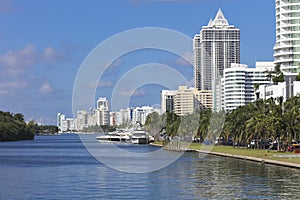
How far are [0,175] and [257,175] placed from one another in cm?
2593

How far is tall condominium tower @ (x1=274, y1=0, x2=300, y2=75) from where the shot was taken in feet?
637

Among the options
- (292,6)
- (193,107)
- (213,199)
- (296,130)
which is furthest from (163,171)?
(292,6)

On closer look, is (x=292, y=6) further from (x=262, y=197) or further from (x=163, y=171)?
(x=262, y=197)

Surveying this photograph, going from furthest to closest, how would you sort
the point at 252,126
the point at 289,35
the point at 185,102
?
the point at 289,35 → the point at 185,102 → the point at 252,126

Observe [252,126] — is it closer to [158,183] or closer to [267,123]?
[267,123]

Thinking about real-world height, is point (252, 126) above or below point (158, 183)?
above

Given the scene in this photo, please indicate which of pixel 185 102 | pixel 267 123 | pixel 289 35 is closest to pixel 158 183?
pixel 267 123

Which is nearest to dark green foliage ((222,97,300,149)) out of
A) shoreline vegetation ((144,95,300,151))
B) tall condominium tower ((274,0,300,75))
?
shoreline vegetation ((144,95,300,151))

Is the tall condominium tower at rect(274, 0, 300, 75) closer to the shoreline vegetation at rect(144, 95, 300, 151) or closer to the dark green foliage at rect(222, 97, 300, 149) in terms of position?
the shoreline vegetation at rect(144, 95, 300, 151)

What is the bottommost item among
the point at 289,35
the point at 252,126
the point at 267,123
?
the point at 252,126

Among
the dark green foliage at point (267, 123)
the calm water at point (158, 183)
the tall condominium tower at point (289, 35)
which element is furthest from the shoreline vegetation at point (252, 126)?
the tall condominium tower at point (289, 35)

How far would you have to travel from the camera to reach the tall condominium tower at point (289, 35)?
194 metres

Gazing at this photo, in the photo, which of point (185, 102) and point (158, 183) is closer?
point (158, 183)

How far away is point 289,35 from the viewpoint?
195 metres
